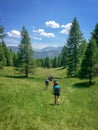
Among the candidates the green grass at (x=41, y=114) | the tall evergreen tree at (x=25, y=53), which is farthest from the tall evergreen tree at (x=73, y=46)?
the green grass at (x=41, y=114)

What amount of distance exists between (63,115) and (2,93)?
8585 millimetres

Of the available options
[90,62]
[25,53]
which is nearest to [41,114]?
[90,62]

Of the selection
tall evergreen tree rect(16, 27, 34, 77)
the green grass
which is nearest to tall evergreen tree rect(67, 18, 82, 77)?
tall evergreen tree rect(16, 27, 34, 77)

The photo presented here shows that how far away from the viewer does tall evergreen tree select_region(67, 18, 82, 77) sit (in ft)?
166

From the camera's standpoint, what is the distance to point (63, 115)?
1708 cm

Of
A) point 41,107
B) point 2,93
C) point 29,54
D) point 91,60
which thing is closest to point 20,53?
point 29,54

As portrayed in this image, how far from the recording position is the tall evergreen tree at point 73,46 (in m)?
50.6

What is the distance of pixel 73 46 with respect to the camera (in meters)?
51.7

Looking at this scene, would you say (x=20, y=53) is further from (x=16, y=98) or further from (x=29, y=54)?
(x=16, y=98)

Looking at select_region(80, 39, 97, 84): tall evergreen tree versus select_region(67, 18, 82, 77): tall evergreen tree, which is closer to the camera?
select_region(80, 39, 97, 84): tall evergreen tree

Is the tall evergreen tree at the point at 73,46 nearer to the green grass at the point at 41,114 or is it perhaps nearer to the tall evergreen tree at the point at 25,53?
the tall evergreen tree at the point at 25,53

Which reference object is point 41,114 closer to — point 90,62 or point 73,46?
point 90,62

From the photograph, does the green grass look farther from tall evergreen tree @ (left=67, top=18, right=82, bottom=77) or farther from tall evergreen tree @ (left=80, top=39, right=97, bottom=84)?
tall evergreen tree @ (left=67, top=18, right=82, bottom=77)

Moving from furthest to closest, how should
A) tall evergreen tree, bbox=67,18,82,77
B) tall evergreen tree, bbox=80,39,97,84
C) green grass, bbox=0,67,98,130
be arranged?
tall evergreen tree, bbox=67,18,82,77 → tall evergreen tree, bbox=80,39,97,84 → green grass, bbox=0,67,98,130
